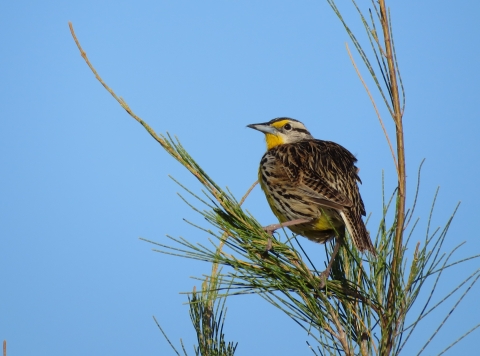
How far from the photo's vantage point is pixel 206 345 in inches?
119

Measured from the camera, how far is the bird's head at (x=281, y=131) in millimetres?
4895

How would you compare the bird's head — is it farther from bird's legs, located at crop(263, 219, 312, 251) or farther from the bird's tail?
the bird's tail

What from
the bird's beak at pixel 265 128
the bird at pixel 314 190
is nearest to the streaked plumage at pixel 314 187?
the bird at pixel 314 190

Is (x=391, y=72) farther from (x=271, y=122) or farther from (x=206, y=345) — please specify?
(x=271, y=122)

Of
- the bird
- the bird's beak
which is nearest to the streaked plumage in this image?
the bird

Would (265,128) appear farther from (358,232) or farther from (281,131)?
(358,232)

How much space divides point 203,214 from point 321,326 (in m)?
0.71

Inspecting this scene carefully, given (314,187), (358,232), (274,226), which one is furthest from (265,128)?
(358,232)

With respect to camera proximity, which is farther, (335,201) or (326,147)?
(326,147)

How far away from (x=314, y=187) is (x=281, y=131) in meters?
1.35

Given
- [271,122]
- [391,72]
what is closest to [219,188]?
[391,72]

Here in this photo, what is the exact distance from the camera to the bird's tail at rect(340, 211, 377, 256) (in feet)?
10.0

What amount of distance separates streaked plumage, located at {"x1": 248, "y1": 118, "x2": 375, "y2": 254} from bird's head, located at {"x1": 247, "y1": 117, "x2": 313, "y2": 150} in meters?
0.65

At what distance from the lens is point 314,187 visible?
369 cm
